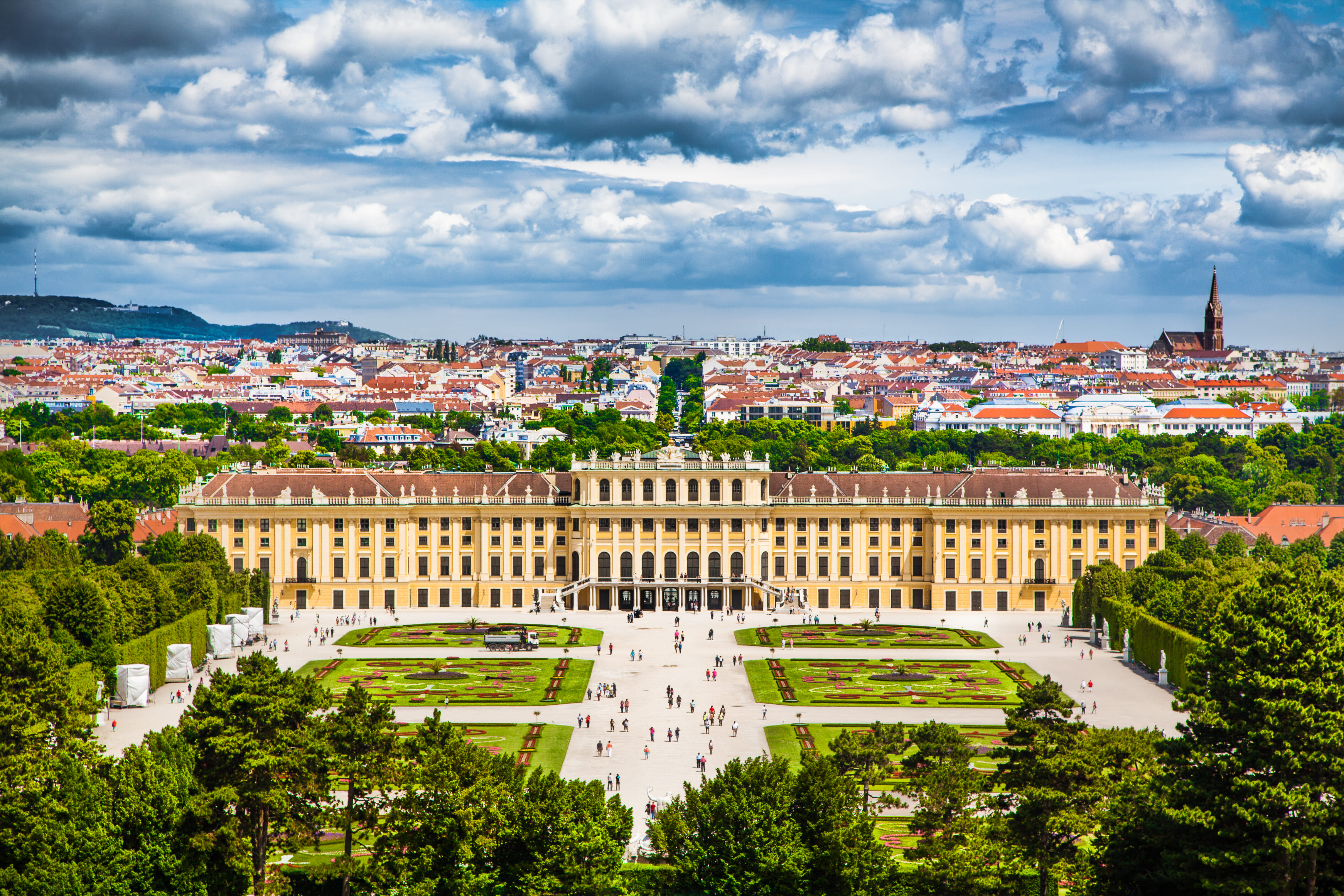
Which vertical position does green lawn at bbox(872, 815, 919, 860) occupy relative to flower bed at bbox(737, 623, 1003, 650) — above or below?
above

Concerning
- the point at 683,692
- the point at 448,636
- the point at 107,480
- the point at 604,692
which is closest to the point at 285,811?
the point at 604,692

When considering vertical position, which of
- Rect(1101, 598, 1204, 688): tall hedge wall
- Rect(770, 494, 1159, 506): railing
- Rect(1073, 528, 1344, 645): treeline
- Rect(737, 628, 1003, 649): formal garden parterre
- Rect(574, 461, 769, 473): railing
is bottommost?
Rect(737, 628, 1003, 649): formal garden parterre

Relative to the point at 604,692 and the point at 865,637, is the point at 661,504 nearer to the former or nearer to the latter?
the point at 865,637

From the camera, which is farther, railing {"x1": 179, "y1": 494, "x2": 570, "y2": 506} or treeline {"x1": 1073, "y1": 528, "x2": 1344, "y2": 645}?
railing {"x1": 179, "y1": 494, "x2": 570, "y2": 506}

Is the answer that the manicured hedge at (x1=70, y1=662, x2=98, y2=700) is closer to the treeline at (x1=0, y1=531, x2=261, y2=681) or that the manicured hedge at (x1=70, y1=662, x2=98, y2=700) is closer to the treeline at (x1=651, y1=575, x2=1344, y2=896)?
the treeline at (x1=0, y1=531, x2=261, y2=681)

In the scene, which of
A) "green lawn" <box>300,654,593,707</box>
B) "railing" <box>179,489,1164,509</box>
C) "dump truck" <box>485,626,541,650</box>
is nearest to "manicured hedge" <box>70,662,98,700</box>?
"green lawn" <box>300,654,593,707</box>

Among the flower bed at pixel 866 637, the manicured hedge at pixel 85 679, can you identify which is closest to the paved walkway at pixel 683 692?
the flower bed at pixel 866 637

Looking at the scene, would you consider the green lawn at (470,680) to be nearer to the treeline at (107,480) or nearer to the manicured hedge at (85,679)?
the manicured hedge at (85,679)

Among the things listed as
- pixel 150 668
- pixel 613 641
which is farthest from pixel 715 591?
pixel 150 668
